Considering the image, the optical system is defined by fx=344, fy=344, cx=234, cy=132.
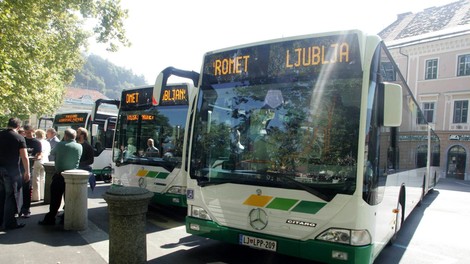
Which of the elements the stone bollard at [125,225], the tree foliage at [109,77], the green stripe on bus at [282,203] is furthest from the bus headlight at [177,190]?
the tree foliage at [109,77]

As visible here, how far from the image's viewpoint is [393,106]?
11.7ft

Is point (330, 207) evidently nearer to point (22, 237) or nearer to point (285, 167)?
point (285, 167)

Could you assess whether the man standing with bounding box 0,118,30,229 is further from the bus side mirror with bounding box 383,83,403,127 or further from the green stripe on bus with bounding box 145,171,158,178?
the bus side mirror with bounding box 383,83,403,127

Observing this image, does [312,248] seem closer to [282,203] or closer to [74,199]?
[282,203]

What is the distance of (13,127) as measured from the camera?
230 inches

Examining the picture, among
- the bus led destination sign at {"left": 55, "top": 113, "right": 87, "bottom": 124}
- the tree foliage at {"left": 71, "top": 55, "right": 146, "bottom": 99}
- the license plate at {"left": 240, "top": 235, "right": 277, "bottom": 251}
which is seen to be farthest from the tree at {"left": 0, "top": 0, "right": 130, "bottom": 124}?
the tree foliage at {"left": 71, "top": 55, "right": 146, "bottom": 99}

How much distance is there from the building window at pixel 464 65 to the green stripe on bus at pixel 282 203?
29839 mm

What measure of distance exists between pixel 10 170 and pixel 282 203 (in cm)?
469

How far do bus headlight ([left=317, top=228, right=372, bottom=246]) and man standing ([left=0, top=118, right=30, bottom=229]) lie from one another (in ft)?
16.5

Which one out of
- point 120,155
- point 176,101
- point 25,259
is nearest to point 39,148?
point 120,155

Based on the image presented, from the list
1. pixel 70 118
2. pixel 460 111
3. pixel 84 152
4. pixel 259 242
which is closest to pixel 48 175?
pixel 84 152

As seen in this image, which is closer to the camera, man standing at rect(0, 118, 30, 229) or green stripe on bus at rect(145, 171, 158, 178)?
man standing at rect(0, 118, 30, 229)

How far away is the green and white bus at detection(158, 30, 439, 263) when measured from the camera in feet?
11.8

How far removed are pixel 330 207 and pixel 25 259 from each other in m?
4.01
